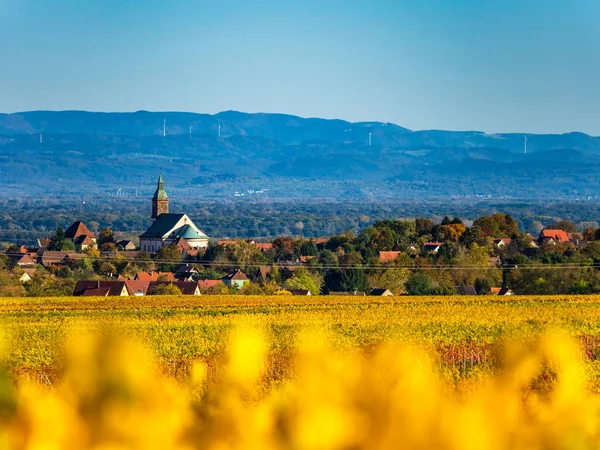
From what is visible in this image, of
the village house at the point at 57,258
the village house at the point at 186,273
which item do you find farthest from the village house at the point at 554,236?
the village house at the point at 57,258

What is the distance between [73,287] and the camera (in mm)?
69688

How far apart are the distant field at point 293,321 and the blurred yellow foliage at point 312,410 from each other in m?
7.64

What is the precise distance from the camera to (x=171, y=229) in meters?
144

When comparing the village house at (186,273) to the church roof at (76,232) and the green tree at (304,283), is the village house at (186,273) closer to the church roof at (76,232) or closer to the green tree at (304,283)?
the green tree at (304,283)

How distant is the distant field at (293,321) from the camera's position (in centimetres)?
2239

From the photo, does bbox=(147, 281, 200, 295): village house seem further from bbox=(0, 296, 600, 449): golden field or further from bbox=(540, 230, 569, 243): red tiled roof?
bbox=(0, 296, 600, 449): golden field

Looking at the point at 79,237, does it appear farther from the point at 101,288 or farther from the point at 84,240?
the point at 101,288

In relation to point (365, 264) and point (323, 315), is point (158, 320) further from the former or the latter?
point (365, 264)

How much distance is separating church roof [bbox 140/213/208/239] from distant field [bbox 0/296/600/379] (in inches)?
3493

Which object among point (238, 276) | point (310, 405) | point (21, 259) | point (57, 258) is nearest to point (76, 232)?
point (57, 258)

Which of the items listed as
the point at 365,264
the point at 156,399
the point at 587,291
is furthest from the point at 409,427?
the point at 365,264

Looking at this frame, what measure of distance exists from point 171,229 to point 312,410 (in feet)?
459

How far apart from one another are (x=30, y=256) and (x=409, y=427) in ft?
334

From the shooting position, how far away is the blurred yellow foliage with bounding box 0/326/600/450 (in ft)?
14.9
